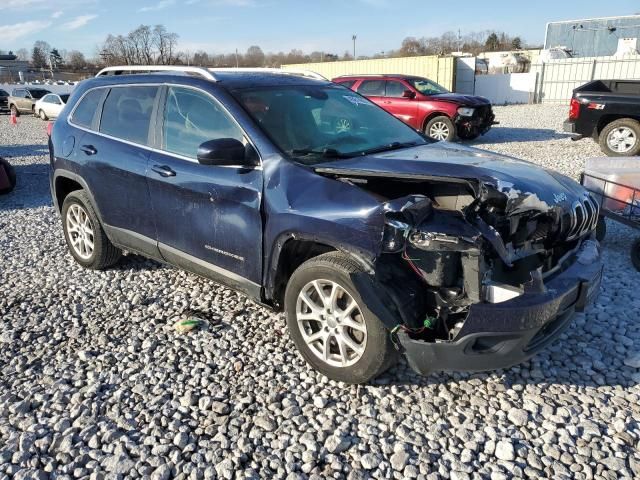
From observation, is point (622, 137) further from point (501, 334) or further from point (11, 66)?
point (11, 66)

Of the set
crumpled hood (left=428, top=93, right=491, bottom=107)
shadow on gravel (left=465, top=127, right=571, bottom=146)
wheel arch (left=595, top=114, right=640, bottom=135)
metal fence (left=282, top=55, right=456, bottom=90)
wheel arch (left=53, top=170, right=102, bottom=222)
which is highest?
metal fence (left=282, top=55, right=456, bottom=90)

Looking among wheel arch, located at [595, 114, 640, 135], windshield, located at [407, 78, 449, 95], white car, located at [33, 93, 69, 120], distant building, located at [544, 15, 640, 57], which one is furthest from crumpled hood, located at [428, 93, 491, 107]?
distant building, located at [544, 15, 640, 57]

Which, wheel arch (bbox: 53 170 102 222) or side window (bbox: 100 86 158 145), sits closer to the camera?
side window (bbox: 100 86 158 145)

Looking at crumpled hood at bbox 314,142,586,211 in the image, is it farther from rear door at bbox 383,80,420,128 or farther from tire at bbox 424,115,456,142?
rear door at bbox 383,80,420,128

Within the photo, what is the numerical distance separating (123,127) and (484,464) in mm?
3671

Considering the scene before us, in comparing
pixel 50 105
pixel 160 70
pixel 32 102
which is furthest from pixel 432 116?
pixel 32 102

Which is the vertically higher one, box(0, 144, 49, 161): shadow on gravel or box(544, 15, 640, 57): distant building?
box(544, 15, 640, 57): distant building

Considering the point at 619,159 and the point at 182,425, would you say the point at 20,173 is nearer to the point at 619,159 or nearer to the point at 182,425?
the point at 182,425

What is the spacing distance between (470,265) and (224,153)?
1643 millimetres

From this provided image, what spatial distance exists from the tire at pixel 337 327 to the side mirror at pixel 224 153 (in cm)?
81

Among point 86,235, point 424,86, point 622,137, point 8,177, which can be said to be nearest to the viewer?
point 86,235

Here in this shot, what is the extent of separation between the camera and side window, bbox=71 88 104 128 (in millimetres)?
4688

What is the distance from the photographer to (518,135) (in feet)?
49.5

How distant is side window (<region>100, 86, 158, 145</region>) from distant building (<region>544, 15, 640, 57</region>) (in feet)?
157
